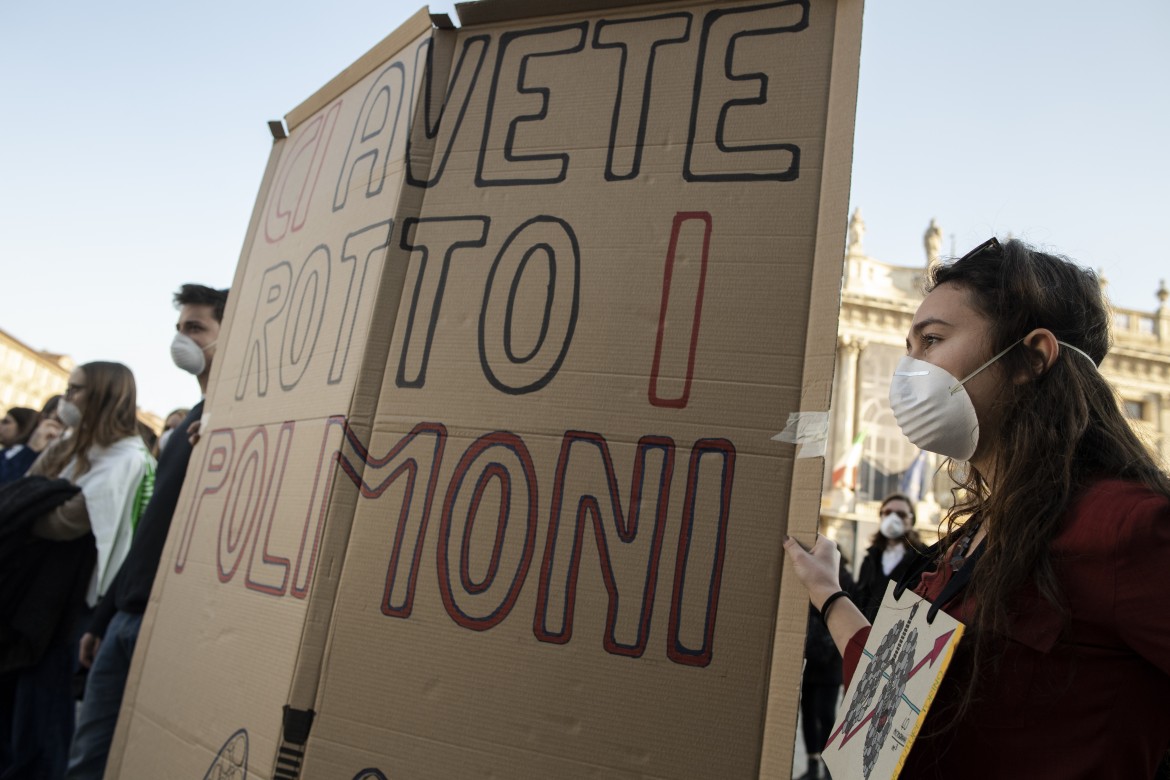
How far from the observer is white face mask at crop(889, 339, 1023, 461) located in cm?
132

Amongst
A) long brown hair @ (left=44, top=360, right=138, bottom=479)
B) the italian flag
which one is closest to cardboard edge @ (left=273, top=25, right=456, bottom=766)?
long brown hair @ (left=44, top=360, right=138, bottom=479)

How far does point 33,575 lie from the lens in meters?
3.04

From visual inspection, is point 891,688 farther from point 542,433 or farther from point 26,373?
point 26,373

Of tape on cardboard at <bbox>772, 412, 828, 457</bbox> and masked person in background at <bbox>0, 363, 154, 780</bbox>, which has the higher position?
tape on cardboard at <bbox>772, 412, 828, 457</bbox>

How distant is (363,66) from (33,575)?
2.23 m

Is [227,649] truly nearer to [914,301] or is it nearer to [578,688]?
[578,688]

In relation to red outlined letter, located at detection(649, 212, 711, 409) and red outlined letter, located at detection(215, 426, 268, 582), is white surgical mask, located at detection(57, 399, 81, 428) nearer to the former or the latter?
red outlined letter, located at detection(215, 426, 268, 582)

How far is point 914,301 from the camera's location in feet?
79.9

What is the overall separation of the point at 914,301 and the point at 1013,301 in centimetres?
2482

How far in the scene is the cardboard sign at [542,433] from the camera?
141 centimetres

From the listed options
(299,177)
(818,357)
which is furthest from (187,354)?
(818,357)

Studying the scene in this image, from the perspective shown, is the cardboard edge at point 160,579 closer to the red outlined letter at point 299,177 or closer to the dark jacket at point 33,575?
the red outlined letter at point 299,177

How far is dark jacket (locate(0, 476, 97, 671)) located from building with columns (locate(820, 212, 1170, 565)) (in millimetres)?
18222

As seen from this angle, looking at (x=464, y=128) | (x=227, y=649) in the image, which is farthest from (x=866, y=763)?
(x=464, y=128)
